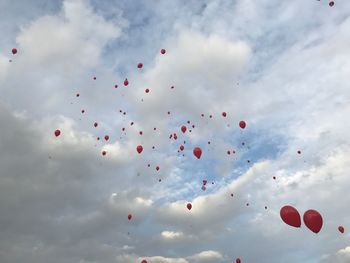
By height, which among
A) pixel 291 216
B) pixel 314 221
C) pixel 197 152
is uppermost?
pixel 197 152

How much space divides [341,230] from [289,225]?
25.5 feet

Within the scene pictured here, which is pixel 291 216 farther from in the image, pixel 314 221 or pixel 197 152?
pixel 197 152

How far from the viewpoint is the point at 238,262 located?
32125 millimetres

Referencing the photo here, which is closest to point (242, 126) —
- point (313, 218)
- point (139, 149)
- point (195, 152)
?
point (195, 152)

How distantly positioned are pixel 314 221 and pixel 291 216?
1141 millimetres

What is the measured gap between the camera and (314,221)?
74.0 ft

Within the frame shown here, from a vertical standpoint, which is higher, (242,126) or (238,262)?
(242,126)

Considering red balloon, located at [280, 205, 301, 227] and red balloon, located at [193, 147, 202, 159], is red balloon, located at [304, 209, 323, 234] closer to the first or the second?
red balloon, located at [280, 205, 301, 227]

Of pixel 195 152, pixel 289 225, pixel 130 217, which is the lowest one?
pixel 289 225

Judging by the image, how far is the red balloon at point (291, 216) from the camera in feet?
75.2

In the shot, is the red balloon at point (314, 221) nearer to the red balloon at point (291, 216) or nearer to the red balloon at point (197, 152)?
the red balloon at point (291, 216)

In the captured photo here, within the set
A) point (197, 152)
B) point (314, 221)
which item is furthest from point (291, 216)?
point (197, 152)

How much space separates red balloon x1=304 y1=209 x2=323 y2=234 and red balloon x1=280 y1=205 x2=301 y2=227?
474 millimetres

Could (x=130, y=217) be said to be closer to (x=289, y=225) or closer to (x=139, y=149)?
(x=139, y=149)
